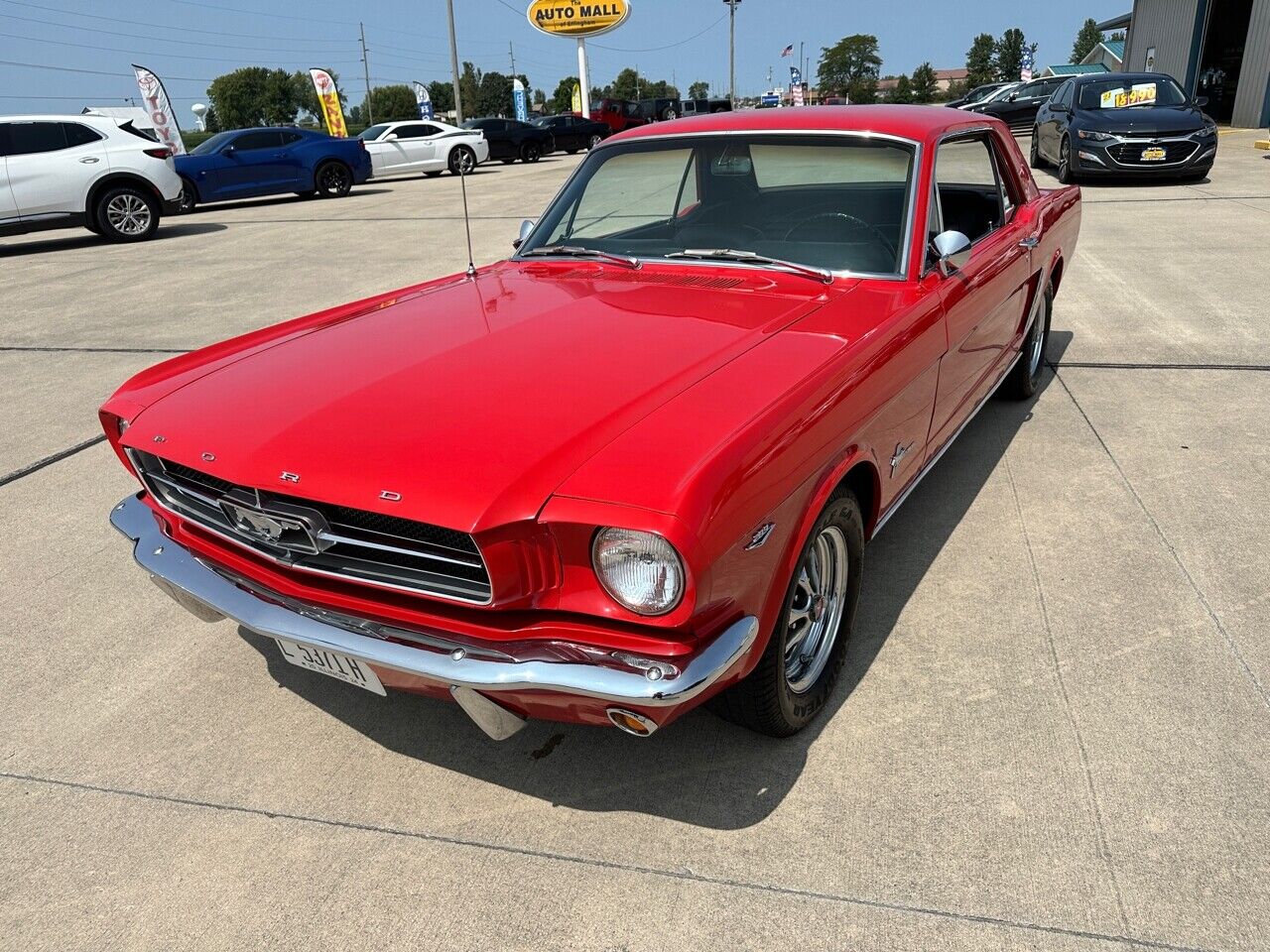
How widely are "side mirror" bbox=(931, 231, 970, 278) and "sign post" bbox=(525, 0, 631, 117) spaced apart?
4241cm

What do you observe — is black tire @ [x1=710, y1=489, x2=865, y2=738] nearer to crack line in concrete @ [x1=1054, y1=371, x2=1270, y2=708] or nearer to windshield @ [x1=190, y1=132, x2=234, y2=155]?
crack line in concrete @ [x1=1054, y1=371, x2=1270, y2=708]

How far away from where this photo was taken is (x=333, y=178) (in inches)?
685

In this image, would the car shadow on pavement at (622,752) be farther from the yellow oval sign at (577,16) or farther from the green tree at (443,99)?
the green tree at (443,99)

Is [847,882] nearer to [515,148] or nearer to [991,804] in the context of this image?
[991,804]

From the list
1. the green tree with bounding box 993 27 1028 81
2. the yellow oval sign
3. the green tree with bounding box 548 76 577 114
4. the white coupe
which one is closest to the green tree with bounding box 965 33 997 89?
the green tree with bounding box 993 27 1028 81

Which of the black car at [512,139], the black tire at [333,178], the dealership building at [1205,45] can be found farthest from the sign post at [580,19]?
the black tire at [333,178]

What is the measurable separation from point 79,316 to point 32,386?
2272 millimetres

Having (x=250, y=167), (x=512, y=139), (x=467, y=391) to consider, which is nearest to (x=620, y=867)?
(x=467, y=391)

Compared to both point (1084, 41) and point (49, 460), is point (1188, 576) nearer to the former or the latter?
point (49, 460)

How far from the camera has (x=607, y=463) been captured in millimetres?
1999

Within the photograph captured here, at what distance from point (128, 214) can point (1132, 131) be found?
12.8 metres

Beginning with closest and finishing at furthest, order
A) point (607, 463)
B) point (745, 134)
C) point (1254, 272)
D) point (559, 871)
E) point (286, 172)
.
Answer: point (607, 463) → point (559, 871) → point (745, 134) → point (1254, 272) → point (286, 172)

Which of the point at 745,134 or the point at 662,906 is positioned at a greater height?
the point at 745,134

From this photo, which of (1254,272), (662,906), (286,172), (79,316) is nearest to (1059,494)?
(662,906)
